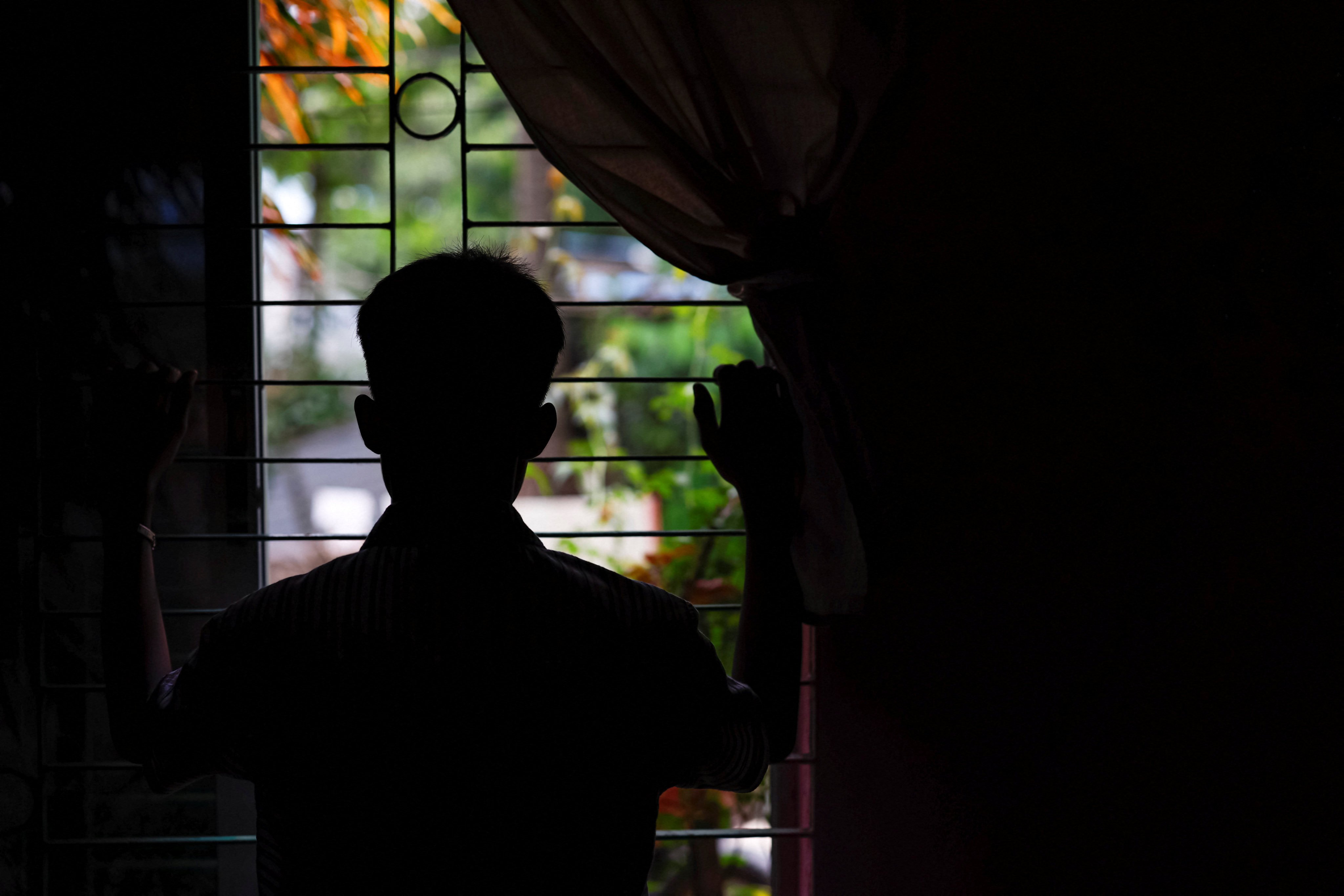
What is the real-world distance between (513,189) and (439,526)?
7264mm

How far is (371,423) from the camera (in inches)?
29.3

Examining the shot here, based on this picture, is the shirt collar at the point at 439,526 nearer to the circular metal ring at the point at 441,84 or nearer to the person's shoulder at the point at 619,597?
the person's shoulder at the point at 619,597

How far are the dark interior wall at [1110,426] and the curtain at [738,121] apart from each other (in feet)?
0.39

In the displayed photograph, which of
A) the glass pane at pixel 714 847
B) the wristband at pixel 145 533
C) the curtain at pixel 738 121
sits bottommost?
the glass pane at pixel 714 847

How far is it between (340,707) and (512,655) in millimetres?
145

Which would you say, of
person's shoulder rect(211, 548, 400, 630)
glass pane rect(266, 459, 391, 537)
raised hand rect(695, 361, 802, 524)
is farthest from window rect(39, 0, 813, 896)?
glass pane rect(266, 459, 391, 537)

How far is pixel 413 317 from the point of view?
71 centimetres

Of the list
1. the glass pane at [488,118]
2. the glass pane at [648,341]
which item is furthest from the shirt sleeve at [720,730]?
the glass pane at [488,118]

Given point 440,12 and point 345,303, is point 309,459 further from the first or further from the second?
point 440,12

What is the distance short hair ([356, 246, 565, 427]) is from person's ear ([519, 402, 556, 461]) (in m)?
0.02

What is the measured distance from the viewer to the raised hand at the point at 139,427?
0.93m

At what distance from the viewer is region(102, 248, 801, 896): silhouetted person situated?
2.22 feet

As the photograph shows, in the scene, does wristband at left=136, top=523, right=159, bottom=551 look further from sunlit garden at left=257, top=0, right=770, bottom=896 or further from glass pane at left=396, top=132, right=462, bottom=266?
glass pane at left=396, top=132, right=462, bottom=266

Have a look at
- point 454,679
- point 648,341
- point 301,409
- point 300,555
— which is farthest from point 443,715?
point 301,409
